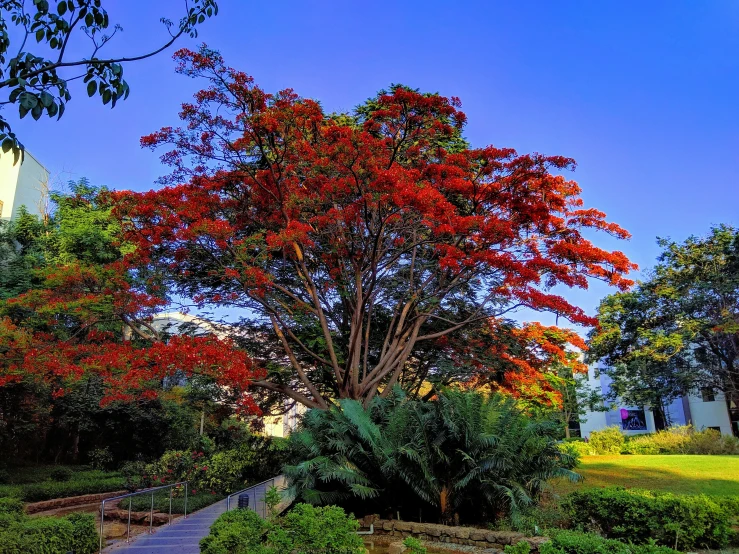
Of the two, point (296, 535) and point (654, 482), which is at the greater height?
point (296, 535)

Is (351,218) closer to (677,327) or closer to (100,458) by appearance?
(100,458)

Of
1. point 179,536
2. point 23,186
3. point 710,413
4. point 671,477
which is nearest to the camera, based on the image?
point 179,536

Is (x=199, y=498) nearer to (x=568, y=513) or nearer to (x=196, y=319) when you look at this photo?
(x=196, y=319)

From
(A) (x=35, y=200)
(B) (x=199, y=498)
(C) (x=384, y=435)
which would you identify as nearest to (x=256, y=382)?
(C) (x=384, y=435)

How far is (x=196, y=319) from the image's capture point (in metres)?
13.9

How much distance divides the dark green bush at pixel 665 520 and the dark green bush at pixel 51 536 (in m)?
7.66

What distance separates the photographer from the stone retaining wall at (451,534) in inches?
293

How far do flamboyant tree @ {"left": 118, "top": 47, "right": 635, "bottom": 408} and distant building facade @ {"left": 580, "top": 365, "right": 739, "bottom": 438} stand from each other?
18804 mm

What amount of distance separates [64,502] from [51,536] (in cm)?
868

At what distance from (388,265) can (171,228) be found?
4727 millimetres

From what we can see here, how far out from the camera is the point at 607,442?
23.8 metres

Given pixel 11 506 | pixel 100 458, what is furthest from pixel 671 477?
pixel 100 458

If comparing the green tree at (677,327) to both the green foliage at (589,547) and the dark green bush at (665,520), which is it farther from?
the green foliage at (589,547)

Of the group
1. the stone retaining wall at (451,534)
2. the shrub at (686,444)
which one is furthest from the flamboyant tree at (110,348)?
the shrub at (686,444)
